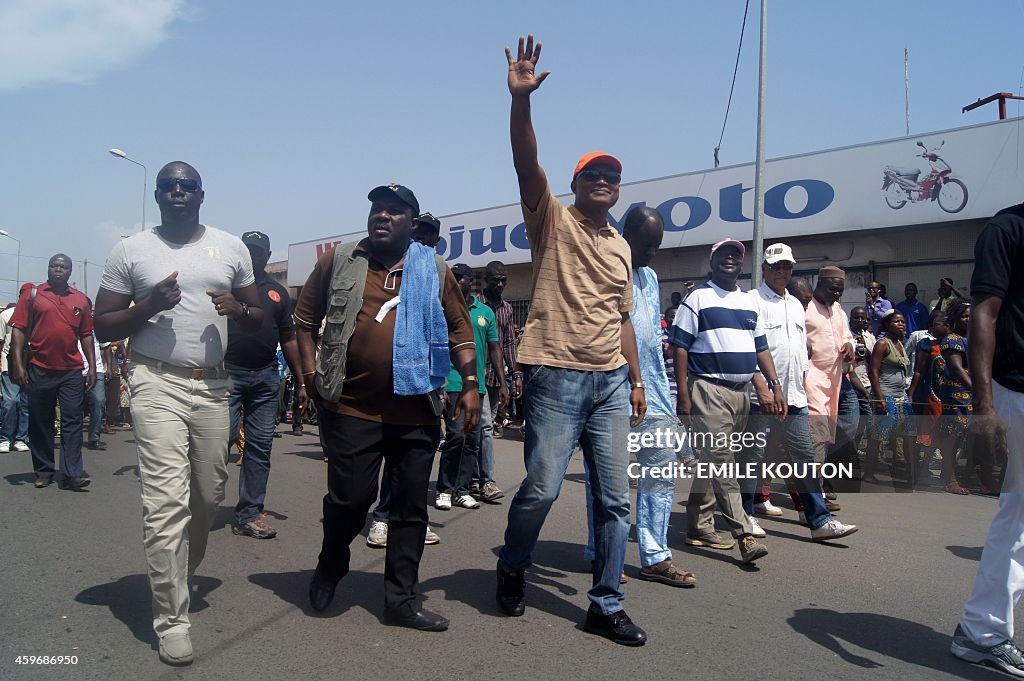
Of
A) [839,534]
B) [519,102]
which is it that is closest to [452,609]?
[519,102]

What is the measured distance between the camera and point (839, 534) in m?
5.55

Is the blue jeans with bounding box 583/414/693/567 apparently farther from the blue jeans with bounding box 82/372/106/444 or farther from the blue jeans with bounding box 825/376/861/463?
the blue jeans with bounding box 82/372/106/444

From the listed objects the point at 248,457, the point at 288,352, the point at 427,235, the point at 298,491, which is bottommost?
the point at 298,491

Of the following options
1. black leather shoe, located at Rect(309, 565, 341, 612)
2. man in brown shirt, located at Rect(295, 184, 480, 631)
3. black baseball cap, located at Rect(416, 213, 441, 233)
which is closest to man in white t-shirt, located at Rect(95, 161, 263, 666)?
man in brown shirt, located at Rect(295, 184, 480, 631)

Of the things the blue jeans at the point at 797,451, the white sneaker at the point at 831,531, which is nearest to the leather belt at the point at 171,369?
the blue jeans at the point at 797,451

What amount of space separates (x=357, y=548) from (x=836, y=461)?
5126mm

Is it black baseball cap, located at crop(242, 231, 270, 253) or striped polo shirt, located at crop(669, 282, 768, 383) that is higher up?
black baseball cap, located at crop(242, 231, 270, 253)

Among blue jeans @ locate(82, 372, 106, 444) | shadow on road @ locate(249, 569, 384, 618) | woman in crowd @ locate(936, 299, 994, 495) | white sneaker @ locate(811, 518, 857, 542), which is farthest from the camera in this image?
blue jeans @ locate(82, 372, 106, 444)

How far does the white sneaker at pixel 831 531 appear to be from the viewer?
5550mm

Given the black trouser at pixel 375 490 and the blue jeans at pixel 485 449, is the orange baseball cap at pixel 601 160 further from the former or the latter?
the blue jeans at pixel 485 449

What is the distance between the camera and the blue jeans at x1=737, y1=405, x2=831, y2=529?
5.64 meters

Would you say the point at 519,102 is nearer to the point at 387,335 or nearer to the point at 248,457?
the point at 387,335

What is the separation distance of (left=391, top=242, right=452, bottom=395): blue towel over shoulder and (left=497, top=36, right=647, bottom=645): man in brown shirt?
0.44 meters

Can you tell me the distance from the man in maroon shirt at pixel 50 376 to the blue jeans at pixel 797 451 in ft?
19.8
